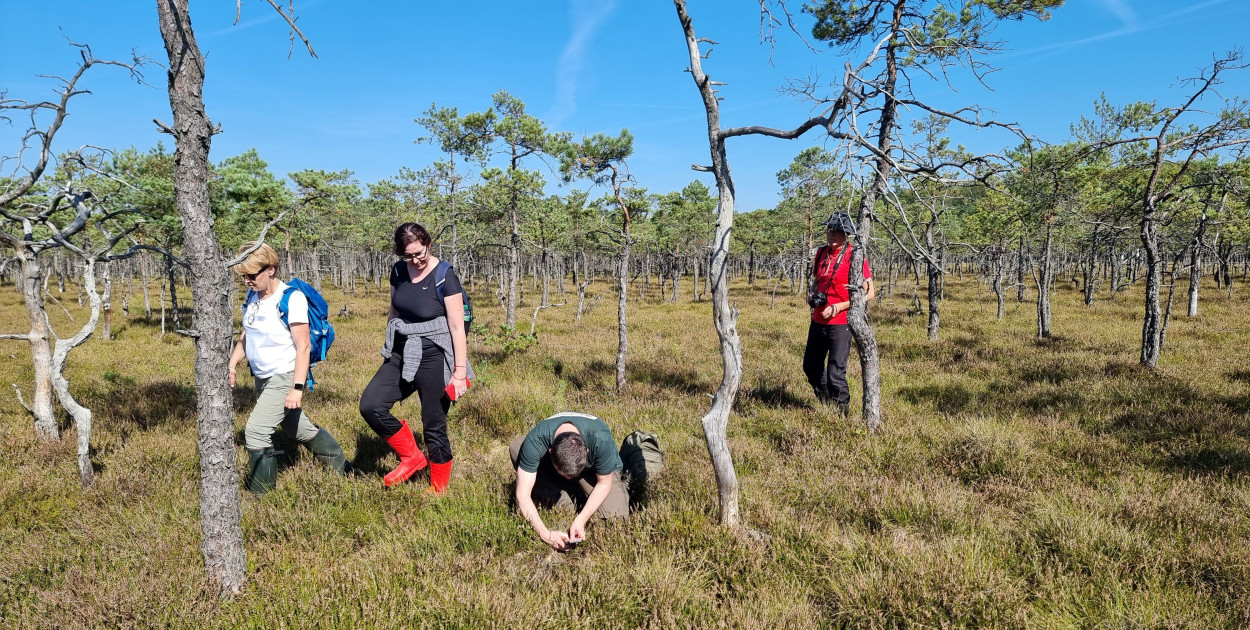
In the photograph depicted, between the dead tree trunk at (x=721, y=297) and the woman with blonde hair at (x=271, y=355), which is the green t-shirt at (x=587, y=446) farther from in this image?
the woman with blonde hair at (x=271, y=355)

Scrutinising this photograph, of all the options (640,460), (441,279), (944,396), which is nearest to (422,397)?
(441,279)

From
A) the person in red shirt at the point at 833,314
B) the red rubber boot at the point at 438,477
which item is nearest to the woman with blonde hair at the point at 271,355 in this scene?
the red rubber boot at the point at 438,477

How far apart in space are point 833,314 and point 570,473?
3.45m

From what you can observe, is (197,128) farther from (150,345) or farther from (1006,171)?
(150,345)

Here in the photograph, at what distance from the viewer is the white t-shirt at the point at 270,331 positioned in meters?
3.58

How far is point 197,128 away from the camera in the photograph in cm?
219

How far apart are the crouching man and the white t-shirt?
1812mm

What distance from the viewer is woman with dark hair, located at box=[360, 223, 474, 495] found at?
3662mm

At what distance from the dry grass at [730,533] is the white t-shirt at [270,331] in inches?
36.7

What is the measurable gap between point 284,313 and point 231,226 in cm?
1424

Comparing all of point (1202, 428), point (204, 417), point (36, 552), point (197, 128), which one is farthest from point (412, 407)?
point (1202, 428)

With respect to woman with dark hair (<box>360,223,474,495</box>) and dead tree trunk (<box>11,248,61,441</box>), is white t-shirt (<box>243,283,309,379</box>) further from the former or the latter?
dead tree trunk (<box>11,248,61,441</box>)

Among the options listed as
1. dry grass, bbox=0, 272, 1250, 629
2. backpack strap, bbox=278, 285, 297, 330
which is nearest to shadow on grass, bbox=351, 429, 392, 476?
dry grass, bbox=0, 272, 1250, 629

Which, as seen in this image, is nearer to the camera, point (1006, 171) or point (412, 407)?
point (1006, 171)
